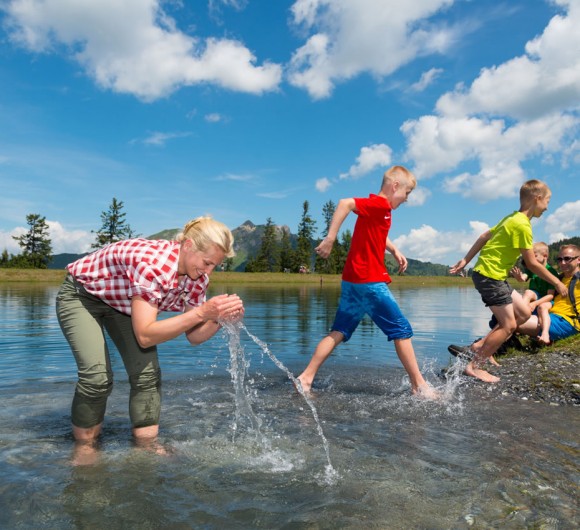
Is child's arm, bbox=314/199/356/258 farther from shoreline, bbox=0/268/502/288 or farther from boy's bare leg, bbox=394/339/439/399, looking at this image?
shoreline, bbox=0/268/502/288

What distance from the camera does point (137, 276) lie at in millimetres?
3555

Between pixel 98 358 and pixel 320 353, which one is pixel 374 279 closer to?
pixel 320 353

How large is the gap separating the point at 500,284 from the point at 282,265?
319 feet

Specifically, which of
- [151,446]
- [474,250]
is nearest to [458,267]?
[474,250]

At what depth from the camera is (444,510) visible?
2982mm

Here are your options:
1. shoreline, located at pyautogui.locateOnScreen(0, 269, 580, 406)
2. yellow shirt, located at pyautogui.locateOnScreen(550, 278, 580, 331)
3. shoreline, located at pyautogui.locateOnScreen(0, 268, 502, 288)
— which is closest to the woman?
shoreline, located at pyautogui.locateOnScreen(0, 269, 580, 406)

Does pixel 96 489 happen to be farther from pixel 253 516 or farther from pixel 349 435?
pixel 349 435

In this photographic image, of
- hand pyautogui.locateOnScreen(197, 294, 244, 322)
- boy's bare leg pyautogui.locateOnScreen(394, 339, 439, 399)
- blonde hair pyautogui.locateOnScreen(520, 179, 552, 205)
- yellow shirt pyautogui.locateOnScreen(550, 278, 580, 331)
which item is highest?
blonde hair pyautogui.locateOnScreen(520, 179, 552, 205)

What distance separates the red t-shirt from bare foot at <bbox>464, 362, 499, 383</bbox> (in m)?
2.17

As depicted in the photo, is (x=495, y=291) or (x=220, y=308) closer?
(x=220, y=308)

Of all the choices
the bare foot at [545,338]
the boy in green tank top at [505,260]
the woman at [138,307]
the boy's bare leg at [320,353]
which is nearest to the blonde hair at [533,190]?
the boy in green tank top at [505,260]

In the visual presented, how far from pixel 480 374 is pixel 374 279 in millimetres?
2344

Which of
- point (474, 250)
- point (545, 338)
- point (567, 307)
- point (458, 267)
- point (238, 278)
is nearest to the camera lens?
point (474, 250)

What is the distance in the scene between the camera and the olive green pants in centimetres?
394
